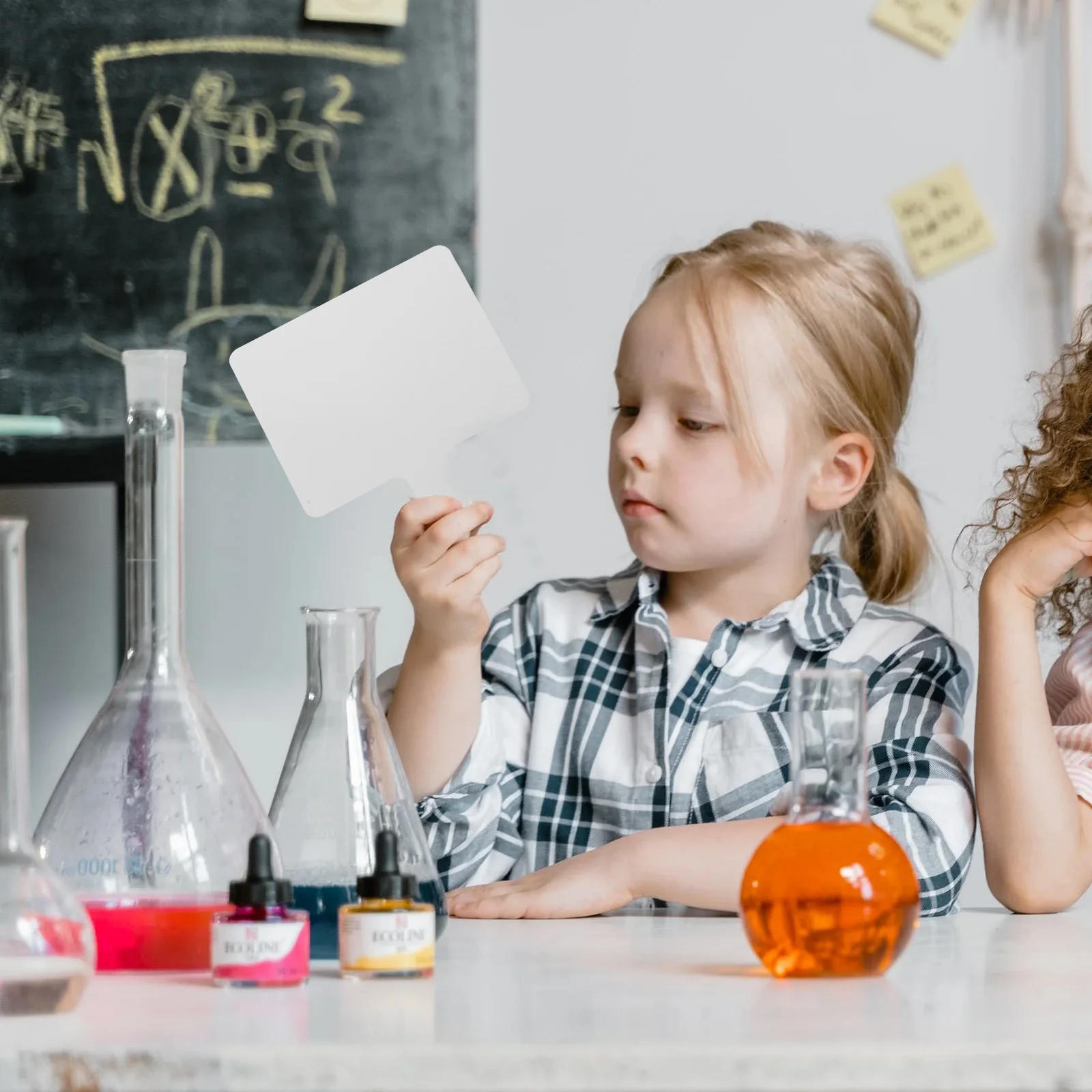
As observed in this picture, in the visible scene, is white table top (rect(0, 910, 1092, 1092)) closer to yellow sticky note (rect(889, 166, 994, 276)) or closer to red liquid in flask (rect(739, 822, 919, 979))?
red liquid in flask (rect(739, 822, 919, 979))

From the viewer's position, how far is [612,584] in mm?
1232

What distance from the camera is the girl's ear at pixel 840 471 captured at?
1.20 meters

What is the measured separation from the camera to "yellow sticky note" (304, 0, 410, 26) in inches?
59.6

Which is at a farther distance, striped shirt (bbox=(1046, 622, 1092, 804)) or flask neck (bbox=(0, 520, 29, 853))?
striped shirt (bbox=(1046, 622, 1092, 804))

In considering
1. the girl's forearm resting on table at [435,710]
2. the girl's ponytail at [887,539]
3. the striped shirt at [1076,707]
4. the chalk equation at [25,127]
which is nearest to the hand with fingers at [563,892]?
the girl's forearm resting on table at [435,710]

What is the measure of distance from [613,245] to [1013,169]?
0.47m

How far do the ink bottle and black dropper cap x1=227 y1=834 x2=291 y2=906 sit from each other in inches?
1.3

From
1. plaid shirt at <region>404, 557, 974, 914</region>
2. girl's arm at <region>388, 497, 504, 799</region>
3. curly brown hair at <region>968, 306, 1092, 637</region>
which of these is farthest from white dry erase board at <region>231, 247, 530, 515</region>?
curly brown hair at <region>968, 306, 1092, 637</region>

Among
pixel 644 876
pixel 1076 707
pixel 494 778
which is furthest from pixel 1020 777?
pixel 494 778

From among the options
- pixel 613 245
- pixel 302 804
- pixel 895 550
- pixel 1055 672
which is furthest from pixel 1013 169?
pixel 302 804

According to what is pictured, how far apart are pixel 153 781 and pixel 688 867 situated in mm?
393

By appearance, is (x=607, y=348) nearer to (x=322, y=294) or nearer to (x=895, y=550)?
(x=322, y=294)

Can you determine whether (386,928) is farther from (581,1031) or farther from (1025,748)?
(1025,748)

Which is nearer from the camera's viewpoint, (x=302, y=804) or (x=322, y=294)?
(x=302, y=804)
